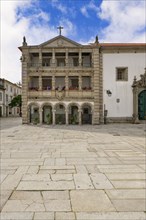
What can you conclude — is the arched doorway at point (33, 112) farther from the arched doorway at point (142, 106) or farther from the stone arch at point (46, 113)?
the arched doorway at point (142, 106)

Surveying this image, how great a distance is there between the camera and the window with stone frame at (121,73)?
24966mm

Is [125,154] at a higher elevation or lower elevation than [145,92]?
lower

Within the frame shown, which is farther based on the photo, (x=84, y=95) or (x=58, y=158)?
(x=84, y=95)

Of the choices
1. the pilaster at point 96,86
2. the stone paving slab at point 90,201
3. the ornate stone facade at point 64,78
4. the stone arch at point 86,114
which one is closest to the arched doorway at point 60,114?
the ornate stone facade at point 64,78

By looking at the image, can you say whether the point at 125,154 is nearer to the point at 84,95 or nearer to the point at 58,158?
the point at 58,158

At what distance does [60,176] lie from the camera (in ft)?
17.2

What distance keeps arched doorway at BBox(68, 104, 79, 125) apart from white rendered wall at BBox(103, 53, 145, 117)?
3915 millimetres

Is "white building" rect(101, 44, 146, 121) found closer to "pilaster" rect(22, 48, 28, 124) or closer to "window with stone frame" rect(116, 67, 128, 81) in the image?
"window with stone frame" rect(116, 67, 128, 81)

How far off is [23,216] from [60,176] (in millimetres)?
2000

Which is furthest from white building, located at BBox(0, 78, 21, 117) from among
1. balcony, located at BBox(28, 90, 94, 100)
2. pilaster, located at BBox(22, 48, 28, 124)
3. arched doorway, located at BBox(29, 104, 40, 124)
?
balcony, located at BBox(28, 90, 94, 100)

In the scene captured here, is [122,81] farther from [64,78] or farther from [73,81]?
[64,78]

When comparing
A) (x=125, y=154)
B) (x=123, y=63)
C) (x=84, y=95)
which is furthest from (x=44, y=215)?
(x=123, y=63)

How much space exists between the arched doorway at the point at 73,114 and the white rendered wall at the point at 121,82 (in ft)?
12.8

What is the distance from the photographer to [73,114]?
26.5 m
